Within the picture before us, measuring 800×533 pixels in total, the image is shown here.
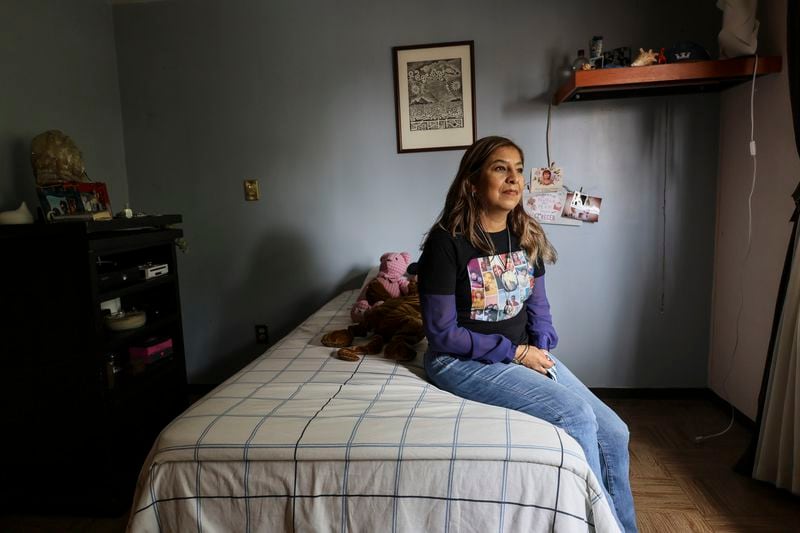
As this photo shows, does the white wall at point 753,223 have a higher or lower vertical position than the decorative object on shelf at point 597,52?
lower

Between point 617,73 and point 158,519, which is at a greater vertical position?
point 617,73

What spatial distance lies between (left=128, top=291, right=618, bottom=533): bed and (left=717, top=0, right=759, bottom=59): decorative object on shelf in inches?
71.7

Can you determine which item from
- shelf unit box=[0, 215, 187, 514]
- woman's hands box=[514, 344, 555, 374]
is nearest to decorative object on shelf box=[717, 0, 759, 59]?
woman's hands box=[514, 344, 555, 374]

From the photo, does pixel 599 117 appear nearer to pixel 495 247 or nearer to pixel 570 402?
pixel 495 247

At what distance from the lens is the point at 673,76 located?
2.12m

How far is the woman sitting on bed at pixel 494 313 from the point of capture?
4.27ft

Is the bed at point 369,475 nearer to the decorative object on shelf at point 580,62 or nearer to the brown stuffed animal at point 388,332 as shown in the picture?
the brown stuffed animal at point 388,332

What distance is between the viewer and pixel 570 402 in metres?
1.22

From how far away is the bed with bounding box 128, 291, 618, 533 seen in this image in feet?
3.36

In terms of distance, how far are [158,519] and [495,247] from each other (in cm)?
105

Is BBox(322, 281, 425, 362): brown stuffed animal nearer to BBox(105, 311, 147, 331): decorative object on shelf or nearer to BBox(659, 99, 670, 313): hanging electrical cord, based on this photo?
BBox(105, 311, 147, 331): decorative object on shelf

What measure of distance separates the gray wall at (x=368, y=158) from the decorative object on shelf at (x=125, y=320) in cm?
83

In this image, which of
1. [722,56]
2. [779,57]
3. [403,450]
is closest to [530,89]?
[722,56]

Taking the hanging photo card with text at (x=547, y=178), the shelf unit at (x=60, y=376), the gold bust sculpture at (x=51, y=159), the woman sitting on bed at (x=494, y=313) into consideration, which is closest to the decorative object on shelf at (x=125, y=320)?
the shelf unit at (x=60, y=376)
